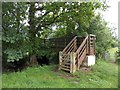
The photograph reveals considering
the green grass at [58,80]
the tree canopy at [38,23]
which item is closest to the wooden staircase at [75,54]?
the green grass at [58,80]

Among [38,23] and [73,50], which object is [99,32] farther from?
[38,23]

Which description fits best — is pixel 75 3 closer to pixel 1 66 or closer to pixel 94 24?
pixel 94 24

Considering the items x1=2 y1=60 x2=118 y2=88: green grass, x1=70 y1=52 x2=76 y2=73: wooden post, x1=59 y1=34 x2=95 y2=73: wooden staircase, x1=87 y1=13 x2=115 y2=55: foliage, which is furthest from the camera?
x1=87 y1=13 x2=115 y2=55: foliage

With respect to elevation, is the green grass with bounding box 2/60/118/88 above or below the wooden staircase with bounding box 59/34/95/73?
below

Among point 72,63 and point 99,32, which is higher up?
point 99,32

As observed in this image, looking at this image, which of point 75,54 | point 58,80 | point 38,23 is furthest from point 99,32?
point 58,80

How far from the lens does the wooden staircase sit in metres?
7.48

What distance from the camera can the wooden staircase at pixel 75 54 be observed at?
7.48m

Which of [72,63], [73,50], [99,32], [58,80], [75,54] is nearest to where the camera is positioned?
[58,80]

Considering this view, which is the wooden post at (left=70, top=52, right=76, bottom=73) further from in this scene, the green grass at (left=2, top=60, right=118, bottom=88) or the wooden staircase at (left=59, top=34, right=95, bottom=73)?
the green grass at (left=2, top=60, right=118, bottom=88)

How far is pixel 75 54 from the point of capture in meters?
7.66

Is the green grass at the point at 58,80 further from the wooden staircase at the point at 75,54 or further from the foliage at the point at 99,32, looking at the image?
the foliage at the point at 99,32

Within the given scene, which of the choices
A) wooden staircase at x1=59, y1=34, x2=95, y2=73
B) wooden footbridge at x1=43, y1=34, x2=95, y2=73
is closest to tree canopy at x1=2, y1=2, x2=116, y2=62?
wooden footbridge at x1=43, y1=34, x2=95, y2=73

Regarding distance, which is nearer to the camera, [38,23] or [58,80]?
[58,80]
